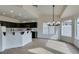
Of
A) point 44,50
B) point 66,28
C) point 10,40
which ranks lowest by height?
point 44,50

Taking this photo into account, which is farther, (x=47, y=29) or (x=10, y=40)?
(x=47, y=29)

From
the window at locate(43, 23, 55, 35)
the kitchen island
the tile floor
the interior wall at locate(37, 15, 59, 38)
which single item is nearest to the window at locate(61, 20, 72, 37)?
the window at locate(43, 23, 55, 35)

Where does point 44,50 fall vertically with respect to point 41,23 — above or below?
below

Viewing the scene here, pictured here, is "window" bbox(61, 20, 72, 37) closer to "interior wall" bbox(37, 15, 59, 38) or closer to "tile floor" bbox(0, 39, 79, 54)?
"interior wall" bbox(37, 15, 59, 38)

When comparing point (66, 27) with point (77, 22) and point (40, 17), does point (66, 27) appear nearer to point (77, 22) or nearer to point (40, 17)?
point (77, 22)

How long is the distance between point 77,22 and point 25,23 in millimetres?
9096

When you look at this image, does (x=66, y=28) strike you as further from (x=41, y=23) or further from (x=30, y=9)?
(x=30, y=9)

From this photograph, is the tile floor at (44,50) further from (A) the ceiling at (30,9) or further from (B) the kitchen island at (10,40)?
(A) the ceiling at (30,9)

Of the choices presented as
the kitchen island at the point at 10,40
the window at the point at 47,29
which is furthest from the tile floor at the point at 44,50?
the window at the point at 47,29

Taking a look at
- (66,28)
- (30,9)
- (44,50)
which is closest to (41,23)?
(66,28)

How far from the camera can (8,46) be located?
7.26 meters

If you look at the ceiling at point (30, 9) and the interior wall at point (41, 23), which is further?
the interior wall at point (41, 23)
